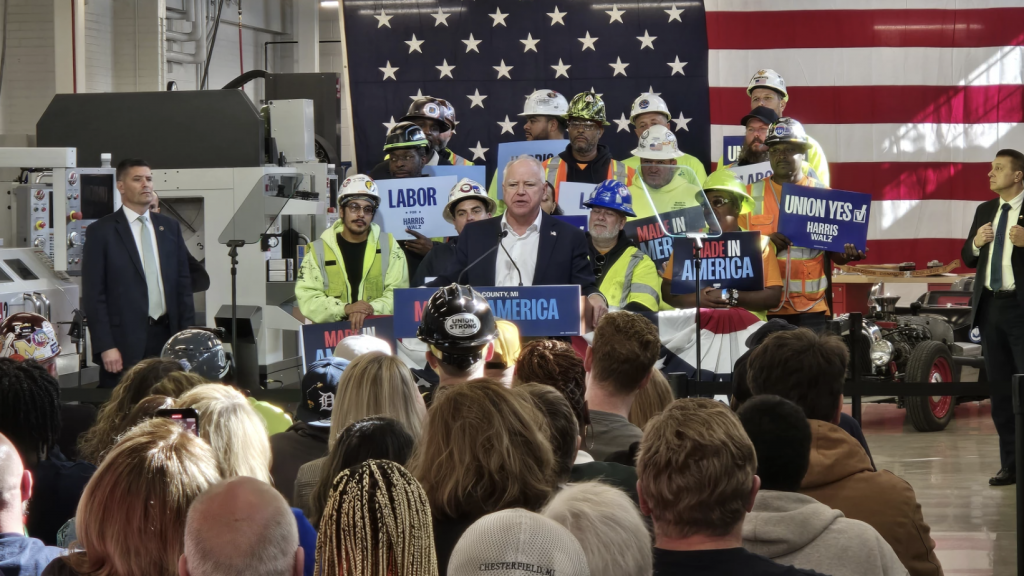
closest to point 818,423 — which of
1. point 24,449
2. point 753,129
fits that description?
point 24,449

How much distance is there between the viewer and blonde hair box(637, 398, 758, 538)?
7.45 feet

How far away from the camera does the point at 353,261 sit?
723cm

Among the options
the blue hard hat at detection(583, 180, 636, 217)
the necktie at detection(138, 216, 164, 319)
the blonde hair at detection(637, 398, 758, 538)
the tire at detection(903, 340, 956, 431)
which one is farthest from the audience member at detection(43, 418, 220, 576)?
the tire at detection(903, 340, 956, 431)

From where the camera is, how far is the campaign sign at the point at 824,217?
7.00 m

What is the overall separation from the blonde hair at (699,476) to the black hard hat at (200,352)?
3118 mm

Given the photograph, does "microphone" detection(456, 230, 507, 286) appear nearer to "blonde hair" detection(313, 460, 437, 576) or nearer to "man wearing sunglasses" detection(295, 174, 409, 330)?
"man wearing sunglasses" detection(295, 174, 409, 330)

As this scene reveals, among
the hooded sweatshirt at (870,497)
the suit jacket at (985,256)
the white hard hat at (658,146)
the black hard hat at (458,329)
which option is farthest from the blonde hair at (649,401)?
the white hard hat at (658,146)

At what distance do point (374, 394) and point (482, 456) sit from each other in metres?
1.01

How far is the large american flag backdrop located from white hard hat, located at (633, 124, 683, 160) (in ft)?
9.66

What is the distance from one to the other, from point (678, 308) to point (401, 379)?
3.70m

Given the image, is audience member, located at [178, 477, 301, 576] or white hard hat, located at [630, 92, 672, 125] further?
white hard hat, located at [630, 92, 672, 125]

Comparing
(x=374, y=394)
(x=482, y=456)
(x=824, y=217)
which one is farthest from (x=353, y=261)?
(x=482, y=456)

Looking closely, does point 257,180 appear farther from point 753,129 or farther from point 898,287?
point 898,287

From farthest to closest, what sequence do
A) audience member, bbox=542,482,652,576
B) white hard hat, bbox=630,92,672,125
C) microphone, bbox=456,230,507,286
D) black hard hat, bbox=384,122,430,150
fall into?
white hard hat, bbox=630,92,672,125 < black hard hat, bbox=384,122,430,150 < microphone, bbox=456,230,507,286 < audience member, bbox=542,482,652,576
